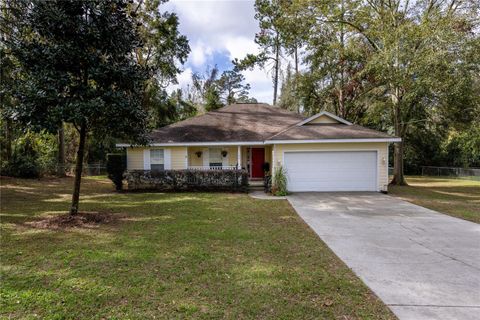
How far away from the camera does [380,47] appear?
1870 centimetres

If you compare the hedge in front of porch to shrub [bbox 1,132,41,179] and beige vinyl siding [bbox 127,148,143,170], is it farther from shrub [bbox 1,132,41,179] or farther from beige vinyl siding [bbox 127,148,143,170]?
shrub [bbox 1,132,41,179]

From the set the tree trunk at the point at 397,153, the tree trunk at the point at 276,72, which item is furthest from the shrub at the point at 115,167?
the tree trunk at the point at 276,72

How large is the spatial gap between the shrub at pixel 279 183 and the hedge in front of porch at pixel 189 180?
1.47 metres

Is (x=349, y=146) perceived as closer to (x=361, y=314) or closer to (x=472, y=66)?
(x=472, y=66)

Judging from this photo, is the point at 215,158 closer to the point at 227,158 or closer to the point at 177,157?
the point at 227,158

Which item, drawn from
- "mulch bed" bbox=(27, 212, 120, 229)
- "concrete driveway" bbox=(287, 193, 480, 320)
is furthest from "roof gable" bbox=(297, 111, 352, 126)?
"mulch bed" bbox=(27, 212, 120, 229)

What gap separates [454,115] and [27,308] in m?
21.5

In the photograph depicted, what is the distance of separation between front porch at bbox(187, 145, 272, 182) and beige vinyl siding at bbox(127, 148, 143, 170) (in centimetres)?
254

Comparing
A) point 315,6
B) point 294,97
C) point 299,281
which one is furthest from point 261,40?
point 299,281

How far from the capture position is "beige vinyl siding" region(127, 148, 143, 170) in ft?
49.2

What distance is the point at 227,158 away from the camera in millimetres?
16266

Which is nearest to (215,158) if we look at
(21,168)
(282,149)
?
(282,149)

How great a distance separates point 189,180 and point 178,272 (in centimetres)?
922

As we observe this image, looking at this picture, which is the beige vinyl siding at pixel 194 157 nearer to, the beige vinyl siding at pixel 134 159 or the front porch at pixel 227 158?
the front porch at pixel 227 158
